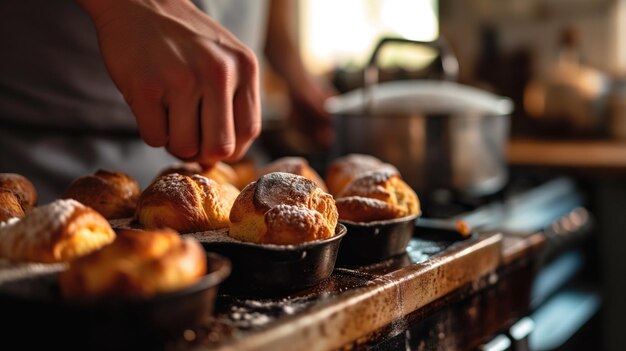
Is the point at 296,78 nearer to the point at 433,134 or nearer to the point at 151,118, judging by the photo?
the point at 433,134

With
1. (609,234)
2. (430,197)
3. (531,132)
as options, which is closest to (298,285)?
(430,197)

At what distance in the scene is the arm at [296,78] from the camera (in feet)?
9.14

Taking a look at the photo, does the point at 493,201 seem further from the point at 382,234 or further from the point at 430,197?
the point at 382,234

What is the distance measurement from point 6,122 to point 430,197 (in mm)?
1112

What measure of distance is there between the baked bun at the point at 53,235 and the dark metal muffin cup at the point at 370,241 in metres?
0.37

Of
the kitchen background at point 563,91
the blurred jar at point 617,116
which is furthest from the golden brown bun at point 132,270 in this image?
the blurred jar at point 617,116

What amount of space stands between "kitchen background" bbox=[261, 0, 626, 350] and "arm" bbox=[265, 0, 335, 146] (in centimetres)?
9

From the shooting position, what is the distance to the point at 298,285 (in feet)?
2.75

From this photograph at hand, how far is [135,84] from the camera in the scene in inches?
40.6

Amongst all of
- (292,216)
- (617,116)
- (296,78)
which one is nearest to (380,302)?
(292,216)

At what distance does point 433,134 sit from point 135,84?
97 cm

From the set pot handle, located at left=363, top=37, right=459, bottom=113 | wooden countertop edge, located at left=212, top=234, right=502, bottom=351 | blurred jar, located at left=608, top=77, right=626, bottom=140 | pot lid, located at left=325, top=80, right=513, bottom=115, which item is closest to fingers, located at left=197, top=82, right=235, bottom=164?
wooden countertop edge, located at left=212, top=234, right=502, bottom=351

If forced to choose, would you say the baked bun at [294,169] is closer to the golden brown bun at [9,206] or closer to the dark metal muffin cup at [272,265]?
the dark metal muffin cup at [272,265]

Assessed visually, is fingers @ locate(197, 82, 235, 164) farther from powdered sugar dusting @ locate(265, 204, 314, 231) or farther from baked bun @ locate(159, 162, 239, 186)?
powdered sugar dusting @ locate(265, 204, 314, 231)
